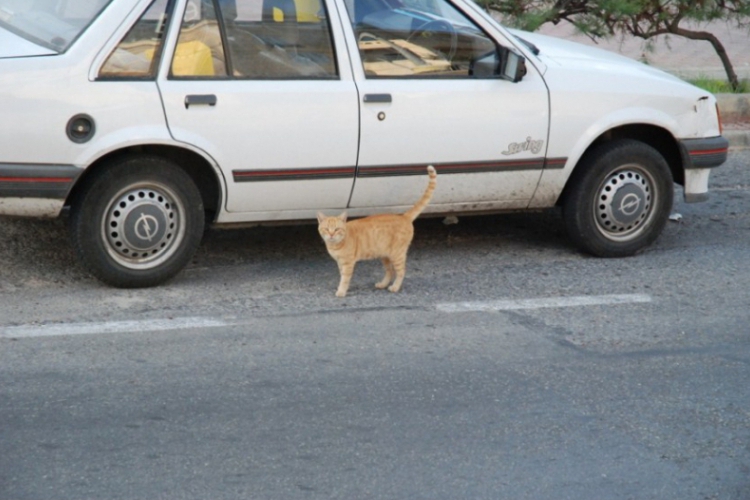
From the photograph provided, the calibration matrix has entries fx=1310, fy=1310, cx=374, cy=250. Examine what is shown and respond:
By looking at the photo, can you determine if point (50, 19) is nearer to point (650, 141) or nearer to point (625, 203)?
point (625, 203)

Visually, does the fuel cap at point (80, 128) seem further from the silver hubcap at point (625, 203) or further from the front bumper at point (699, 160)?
the front bumper at point (699, 160)

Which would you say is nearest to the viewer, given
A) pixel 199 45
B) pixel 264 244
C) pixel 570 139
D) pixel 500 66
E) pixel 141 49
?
pixel 141 49

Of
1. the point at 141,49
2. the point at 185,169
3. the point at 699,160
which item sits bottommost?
the point at 185,169

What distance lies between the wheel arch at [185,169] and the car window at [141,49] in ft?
1.29

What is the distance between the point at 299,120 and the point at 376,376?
1.75m

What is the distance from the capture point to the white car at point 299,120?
6.51m

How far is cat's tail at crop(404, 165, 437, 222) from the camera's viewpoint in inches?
283

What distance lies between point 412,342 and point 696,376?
1322 millimetres

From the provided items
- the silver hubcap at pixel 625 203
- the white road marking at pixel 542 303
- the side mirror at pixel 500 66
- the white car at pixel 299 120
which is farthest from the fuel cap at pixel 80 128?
the silver hubcap at pixel 625 203

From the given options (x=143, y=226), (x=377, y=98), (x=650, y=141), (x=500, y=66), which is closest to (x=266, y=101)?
(x=377, y=98)

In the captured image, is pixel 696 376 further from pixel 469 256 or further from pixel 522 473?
pixel 469 256

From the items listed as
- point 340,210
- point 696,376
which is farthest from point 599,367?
point 340,210

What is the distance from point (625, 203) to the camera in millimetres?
7984

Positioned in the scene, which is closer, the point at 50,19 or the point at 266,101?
the point at 266,101
